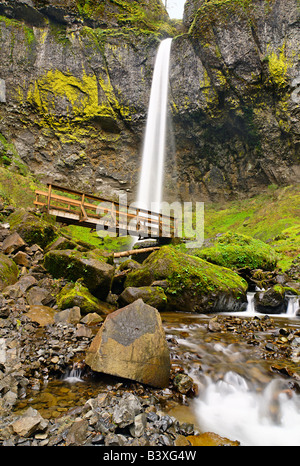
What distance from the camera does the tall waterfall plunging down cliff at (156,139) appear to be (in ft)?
95.9

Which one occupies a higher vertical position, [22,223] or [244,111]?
[244,111]

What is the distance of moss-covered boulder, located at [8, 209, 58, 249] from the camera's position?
8.72 metres

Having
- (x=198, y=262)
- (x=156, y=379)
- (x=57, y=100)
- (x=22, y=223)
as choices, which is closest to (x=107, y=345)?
(x=156, y=379)

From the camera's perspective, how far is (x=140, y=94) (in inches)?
1155

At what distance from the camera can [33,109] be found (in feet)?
88.7

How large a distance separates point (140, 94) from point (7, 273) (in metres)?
29.3

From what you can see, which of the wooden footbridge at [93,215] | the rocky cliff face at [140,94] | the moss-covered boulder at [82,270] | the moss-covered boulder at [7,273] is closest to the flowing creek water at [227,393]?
the moss-covered boulder at [82,270]

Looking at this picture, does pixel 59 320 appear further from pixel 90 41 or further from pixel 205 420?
pixel 90 41

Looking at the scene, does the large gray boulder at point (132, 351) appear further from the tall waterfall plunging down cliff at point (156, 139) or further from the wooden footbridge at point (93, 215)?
the tall waterfall plunging down cliff at point (156, 139)

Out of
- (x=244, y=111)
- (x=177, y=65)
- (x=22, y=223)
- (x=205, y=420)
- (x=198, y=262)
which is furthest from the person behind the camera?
(x=177, y=65)

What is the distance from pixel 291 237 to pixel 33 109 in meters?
28.5

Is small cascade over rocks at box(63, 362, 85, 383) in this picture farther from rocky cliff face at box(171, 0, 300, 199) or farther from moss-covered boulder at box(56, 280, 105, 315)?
rocky cliff face at box(171, 0, 300, 199)

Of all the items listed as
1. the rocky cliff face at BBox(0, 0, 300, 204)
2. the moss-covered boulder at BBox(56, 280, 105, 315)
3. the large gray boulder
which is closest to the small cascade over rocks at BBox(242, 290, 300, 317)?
the moss-covered boulder at BBox(56, 280, 105, 315)

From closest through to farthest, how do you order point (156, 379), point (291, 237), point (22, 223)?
point (156, 379)
point (22, 223)
point (291, 237)
